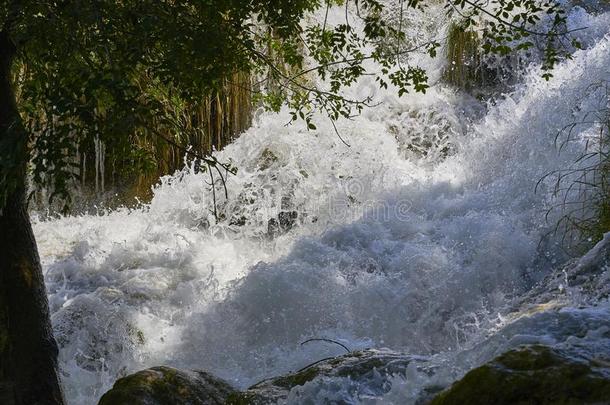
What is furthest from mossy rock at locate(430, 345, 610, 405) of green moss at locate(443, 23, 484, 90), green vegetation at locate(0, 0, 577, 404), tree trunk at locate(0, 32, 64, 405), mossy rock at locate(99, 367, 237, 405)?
green moss at locate(443, 23, 484, 90)

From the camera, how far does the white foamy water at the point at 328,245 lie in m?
6.90

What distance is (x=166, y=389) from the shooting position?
4.61 m

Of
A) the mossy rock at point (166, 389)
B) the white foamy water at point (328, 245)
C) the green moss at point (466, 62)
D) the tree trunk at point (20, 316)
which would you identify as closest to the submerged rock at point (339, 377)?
the mossy rock at point (166, 389)

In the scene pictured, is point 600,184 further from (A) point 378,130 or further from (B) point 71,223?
(B) point 71,223

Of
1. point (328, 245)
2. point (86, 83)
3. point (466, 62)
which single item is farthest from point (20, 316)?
point (466, 62)

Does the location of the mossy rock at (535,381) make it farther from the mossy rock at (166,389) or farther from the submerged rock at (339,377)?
the mossy rock at (166,389)

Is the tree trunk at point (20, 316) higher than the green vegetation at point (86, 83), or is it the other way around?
the green vegetation at point (86, 83)

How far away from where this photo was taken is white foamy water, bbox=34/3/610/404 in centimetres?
690

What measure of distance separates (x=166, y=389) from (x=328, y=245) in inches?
147

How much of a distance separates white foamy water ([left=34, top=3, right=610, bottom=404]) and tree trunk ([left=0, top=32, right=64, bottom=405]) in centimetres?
180

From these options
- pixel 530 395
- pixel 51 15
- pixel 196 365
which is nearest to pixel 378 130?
pixel 196 365

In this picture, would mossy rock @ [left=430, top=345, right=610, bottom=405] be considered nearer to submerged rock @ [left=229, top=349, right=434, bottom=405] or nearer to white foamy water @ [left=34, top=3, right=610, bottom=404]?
submerged rock @ [left=229, top=349, right=434, bottom=405]

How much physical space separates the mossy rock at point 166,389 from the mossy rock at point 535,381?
6.26ft

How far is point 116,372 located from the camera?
6766mm
